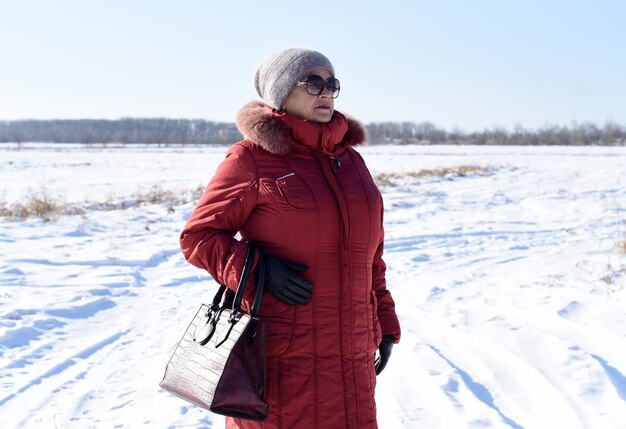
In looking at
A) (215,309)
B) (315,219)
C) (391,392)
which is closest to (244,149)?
(315,219)

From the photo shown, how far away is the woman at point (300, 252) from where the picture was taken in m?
2.03

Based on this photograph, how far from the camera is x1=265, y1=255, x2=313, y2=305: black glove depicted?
196 cm

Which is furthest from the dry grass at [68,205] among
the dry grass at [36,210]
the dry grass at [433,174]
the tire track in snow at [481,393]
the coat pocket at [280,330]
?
the coat pocket at [280,330]

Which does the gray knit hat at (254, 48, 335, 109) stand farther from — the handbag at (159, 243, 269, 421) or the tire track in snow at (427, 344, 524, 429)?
the tire track in snow at (427, 344, 524, 429)

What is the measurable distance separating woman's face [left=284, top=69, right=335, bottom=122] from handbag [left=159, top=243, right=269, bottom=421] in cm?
52

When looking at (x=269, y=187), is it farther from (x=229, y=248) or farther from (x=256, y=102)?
(x=256, y=102)

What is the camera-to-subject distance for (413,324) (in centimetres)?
521

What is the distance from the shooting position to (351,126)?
7.80 ft

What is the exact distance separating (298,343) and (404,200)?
13.0 metres

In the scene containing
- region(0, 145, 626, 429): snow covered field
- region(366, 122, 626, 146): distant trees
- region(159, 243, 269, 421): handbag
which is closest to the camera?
region(159, 243, 269, 421): handbag

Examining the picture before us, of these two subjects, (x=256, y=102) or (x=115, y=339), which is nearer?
(x=256, y=102)

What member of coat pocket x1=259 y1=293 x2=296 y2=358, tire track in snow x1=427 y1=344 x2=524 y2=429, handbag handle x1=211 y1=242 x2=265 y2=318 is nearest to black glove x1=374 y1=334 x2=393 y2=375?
coat pocket x1=259 y1=293 x2=296 y2=358

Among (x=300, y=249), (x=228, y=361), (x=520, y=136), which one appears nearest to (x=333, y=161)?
(x=300, y=249)

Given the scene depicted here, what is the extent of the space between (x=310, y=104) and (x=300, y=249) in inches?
20.2
